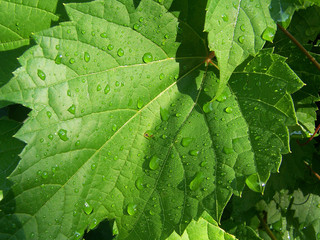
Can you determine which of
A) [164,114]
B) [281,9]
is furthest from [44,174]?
[281,9]

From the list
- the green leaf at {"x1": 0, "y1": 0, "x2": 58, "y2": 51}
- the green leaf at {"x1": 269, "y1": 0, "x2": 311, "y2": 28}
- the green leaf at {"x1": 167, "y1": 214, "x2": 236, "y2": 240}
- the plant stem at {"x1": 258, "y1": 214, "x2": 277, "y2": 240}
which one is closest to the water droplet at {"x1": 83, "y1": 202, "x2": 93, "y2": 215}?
the green leaf at {"x1": 167, "y1": 214, "x2": 236, "y2": 240}

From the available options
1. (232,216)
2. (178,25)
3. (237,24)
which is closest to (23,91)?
(178,25)

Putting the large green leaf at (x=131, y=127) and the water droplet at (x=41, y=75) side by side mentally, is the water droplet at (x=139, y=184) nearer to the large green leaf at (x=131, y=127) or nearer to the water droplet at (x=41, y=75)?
the large green leaf at (x=131, y=127)

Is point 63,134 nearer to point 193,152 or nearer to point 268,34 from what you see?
point 193,152

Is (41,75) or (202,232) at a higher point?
(41,75)

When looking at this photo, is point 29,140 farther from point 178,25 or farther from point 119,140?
point 178,25

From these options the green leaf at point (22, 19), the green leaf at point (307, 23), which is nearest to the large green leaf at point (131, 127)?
the green leaf at point (22, 19)
